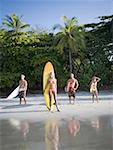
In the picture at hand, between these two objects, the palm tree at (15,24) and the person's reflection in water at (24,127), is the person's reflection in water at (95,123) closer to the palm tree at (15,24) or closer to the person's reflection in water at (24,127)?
the person's reflection in water at (24,127)

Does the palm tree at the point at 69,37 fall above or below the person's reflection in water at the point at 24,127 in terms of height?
above

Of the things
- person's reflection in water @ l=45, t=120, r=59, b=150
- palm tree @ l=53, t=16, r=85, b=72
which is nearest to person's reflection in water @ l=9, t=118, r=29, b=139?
person's reflection in water @ l=45, t=120, r=59, b=150

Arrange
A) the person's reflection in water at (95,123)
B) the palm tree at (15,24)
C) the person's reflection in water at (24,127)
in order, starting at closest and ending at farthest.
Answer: the person's reflection in water at (24,127)
the person's reflection in water at (95,123)
the palm tree at (15,24)

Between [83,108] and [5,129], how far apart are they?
105 inches

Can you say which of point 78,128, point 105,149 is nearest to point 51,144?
point 105,149

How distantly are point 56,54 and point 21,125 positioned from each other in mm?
10156

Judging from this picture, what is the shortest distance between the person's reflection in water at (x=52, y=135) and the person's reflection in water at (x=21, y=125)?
0.31 meters

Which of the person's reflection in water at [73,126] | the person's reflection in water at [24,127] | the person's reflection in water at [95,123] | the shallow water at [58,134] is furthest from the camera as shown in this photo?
the person's reflection in water at [95,123]

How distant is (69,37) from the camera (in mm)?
15438

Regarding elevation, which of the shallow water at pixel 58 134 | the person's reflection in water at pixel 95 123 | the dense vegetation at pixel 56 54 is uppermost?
the dense vegetation at pixel 56 54

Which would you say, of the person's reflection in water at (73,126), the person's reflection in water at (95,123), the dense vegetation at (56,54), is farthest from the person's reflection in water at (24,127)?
the dense vegetation at (56,54)

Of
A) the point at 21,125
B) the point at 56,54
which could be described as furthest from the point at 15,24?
the point at 21,125

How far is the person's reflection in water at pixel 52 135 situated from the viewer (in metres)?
4.00

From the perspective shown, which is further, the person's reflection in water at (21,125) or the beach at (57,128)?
the person's reflection in water at (21,125)
